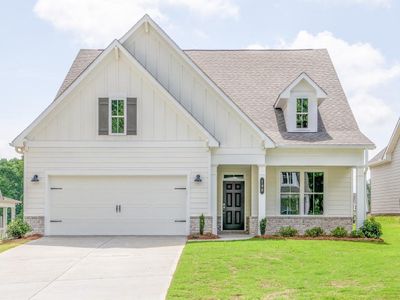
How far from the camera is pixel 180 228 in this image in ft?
71.1

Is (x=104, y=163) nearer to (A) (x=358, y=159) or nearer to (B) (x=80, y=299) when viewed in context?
(A) (x=358, y=159)

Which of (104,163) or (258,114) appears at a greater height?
(258,114)

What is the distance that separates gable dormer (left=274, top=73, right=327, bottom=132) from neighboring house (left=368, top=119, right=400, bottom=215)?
10730mm

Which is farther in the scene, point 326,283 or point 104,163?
point 104,163

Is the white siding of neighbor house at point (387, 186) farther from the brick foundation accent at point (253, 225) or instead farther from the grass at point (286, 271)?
the grass at point (286, 271)

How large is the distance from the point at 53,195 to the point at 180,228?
4654 millimetres

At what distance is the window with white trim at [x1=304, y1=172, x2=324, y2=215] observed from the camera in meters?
23.3

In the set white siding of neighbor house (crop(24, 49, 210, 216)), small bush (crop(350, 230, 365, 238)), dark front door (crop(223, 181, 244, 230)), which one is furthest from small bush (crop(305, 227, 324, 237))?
white siding of neighbor house (crop(24, 49, 210, 216))

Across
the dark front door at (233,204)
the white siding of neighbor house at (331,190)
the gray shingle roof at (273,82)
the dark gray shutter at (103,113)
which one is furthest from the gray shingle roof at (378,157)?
the dark gray shutter at (103,113)

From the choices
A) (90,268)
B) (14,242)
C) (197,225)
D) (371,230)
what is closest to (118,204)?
(197,225)

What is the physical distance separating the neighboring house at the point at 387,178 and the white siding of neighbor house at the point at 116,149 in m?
15.1

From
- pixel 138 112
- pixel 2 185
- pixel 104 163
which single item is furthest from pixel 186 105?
pixel 2 185

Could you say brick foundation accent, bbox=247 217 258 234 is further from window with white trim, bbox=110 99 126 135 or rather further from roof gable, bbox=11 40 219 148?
window with white trim, bbox=110 99 126 135

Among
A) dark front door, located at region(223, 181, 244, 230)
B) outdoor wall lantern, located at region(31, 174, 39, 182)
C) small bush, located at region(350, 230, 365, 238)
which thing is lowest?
small bush, located at region(350, 230, 365, 238)
